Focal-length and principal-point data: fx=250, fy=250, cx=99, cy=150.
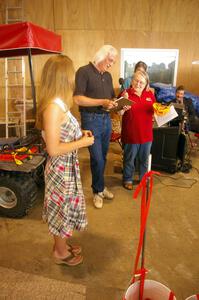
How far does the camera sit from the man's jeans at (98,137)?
2.39 meters

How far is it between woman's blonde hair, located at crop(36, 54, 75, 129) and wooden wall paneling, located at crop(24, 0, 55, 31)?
4.51 meters

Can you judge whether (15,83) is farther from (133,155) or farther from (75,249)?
(75,249)

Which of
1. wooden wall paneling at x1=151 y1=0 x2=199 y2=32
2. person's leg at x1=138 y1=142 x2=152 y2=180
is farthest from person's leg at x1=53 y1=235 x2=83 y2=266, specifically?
wooden wall paneling at x1=151 y1=0 x2=199 y2=32

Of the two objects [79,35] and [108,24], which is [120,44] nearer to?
[108,24]

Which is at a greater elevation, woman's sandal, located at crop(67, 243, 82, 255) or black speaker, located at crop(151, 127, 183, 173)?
black speaker, located at crop(151, 127, 183, 173)

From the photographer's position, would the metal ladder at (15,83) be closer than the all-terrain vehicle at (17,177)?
No

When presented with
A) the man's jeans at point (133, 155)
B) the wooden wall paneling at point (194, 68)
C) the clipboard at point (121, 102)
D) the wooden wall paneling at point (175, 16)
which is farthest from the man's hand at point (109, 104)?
the wooden wall paneling at point (194, 68)

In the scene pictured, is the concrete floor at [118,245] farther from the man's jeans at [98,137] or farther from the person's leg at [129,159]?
the man's jeans at [98,137]

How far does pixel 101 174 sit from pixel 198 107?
10.9 ft

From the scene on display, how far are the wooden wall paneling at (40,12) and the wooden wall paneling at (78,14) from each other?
0.11 m

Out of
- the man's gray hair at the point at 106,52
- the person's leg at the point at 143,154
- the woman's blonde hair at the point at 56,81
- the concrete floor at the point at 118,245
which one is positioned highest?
the man's gray hair at the point at 106,52

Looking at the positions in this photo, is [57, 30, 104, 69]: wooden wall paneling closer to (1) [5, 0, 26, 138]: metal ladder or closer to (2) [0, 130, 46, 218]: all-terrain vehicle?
(1) [5, 0, 26, 138]: metal ladder

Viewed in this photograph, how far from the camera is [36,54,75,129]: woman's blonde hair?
4.55 feet

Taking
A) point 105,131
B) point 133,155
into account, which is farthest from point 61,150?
point 133,155
